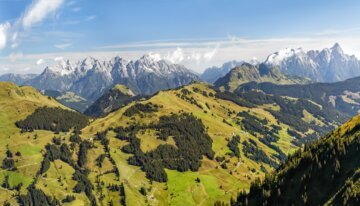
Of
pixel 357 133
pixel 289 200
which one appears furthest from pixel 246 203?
pixel 357 133

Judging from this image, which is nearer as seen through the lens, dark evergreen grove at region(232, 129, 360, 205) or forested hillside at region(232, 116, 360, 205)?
forested hillside at region(232, 116, 360, 205)

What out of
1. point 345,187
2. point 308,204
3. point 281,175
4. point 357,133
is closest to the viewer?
point 345,187

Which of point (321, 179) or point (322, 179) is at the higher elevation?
point (322, 179)

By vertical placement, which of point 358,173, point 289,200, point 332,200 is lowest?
point 289,200

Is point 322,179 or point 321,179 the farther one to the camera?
point 321,179

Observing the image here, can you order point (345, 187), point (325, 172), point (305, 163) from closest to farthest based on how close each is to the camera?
1. point (345, 187)
2. point (325, 172)
3. point (305, 163)

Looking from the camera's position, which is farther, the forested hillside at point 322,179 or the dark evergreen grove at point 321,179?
the dark evergreen grove at point 321,179

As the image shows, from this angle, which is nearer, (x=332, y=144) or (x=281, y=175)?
(x=332, y=144)

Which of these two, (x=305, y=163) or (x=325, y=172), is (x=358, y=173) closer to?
(x=325, y=172)
